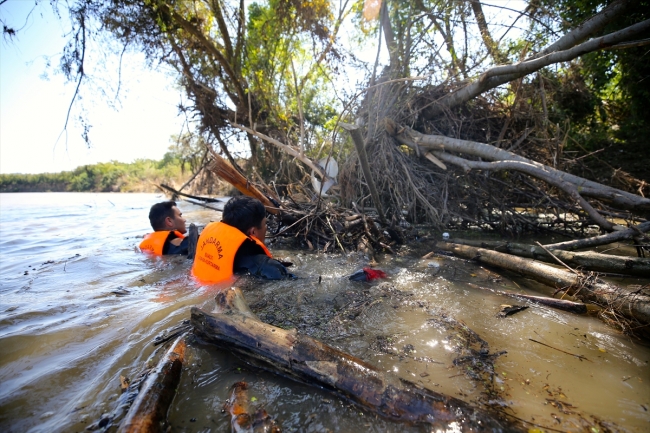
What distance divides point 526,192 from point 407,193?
7.07ft

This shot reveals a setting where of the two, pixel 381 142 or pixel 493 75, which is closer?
pixel 493 75

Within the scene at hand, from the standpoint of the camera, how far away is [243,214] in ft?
12.4

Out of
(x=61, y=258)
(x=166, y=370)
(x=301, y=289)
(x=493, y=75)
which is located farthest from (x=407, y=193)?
(x=61, y=258)

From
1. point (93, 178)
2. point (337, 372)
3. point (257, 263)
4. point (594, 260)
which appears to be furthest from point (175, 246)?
point (93, 178)

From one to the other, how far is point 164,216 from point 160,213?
81mm

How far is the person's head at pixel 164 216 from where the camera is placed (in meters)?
5.23

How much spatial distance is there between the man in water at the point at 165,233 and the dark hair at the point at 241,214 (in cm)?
176

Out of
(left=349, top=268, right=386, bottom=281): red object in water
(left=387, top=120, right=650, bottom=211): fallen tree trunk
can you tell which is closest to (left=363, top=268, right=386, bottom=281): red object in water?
(left=349, top=268, right=386, bottom=281): red object in water

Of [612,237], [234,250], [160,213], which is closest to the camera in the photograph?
[612,237]

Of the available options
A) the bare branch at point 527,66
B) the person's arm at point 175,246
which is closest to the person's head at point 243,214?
the person's arm at point 175,246

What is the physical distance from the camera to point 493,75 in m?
4.89

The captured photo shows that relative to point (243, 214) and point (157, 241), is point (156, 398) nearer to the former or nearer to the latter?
point (243, 214)

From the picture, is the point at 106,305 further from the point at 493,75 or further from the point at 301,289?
the point at 493,75

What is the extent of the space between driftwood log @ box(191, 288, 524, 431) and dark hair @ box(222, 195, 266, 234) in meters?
1.75
